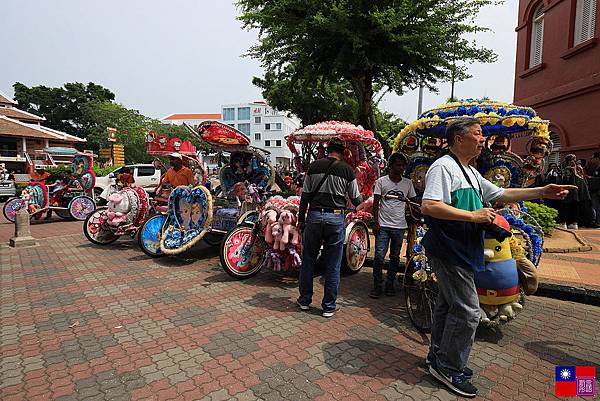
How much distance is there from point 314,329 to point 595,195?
9.51 meters

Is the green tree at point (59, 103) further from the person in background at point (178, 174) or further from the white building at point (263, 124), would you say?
the person in background at point (178, 174)

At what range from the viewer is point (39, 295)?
15.3 feet

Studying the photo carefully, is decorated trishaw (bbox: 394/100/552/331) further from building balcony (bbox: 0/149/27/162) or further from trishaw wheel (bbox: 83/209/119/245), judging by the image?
building balcony (bbox: 0/149/27/162)

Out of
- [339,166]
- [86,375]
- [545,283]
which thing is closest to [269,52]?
[339,166]

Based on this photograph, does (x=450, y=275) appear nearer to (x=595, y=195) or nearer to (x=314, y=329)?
(x=314, y=329)

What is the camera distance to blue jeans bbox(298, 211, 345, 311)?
4.02m

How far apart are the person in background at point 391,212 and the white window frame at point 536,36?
12.1m

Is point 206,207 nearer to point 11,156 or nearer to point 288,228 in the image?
point 288,228

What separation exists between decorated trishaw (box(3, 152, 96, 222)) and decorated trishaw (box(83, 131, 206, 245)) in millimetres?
4030

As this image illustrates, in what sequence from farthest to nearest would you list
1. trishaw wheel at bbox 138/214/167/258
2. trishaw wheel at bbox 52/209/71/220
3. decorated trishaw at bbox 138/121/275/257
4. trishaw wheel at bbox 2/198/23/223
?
1. trishaw wheel at bbox 52/209/71/220
2. trishaw wheel at bbox 2/198/23/223
3. trishaw wheel at bbox 138/214/167/258
4. decorated trishaw at bbox 138/121/275/257

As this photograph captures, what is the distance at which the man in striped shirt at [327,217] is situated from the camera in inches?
158

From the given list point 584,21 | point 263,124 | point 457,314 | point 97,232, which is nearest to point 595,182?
point 584,21

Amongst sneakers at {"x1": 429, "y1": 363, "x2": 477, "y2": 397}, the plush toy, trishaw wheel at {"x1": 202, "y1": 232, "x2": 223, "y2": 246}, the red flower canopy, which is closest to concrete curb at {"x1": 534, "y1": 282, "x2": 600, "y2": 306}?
the plush toy

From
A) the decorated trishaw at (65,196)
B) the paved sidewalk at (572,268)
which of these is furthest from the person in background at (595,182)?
the decorated trishaw at (65,196)
